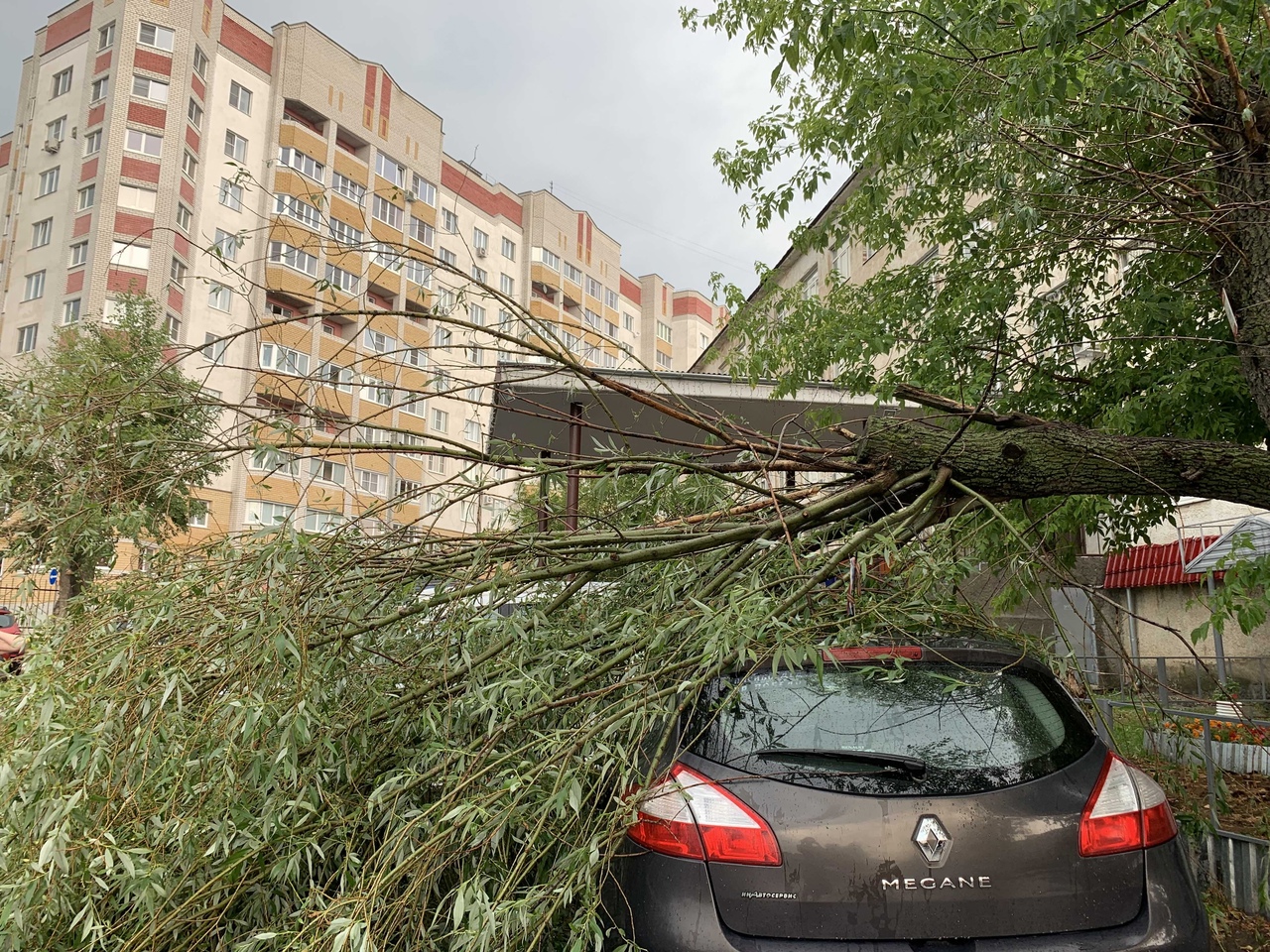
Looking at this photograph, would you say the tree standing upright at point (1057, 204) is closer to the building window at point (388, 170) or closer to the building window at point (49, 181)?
the building window at point (49, 181)

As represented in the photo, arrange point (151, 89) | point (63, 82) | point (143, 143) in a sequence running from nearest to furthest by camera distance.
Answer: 1. point (143, 143)
2. point (151, 89)
3. point (63, 82)

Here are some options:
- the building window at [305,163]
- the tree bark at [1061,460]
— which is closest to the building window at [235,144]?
the building window at [305,163]

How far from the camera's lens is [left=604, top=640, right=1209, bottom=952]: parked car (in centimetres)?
269

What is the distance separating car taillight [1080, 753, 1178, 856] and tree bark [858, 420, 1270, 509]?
198 centimetres

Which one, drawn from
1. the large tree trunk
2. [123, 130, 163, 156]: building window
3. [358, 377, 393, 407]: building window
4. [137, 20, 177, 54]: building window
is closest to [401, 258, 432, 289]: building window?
[358, 377, 393, 407]: building window

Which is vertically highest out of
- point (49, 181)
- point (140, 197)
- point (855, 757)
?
point (49, 181)

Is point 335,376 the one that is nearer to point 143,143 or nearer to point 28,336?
point 143,143

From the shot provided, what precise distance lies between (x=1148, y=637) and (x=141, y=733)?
2043 cm

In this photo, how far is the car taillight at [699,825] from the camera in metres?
2.77

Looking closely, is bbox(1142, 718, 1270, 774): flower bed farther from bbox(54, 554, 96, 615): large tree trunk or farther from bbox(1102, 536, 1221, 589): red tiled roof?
bbox(1102, 536, 1221, 589): red tiled roof

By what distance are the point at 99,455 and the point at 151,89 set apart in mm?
39270

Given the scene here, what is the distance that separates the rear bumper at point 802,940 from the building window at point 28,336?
4177 centimetres

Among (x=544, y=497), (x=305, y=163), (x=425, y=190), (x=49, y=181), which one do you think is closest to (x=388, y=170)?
(x=425, y=190)

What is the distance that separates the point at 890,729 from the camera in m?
2.97
